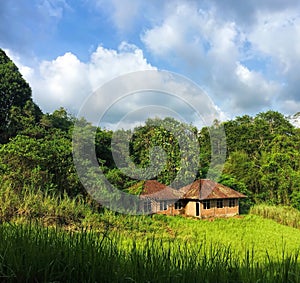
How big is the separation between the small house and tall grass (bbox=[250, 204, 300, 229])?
1.23 meters

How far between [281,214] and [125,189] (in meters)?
6.94

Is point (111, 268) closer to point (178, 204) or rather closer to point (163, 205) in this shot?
point (163, 205)

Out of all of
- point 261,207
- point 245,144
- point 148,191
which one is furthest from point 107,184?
point 245,144

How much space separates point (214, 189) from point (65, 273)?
42.9ft

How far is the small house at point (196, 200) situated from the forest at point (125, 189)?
0.79 metres

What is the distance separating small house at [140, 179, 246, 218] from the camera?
12.9 m

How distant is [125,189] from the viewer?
37.6 ft

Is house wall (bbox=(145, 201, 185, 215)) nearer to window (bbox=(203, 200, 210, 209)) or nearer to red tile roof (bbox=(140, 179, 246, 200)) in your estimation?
red tile roof (bbox=(140, 179, 246, 200))

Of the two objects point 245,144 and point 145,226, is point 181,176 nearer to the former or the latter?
point 145,226

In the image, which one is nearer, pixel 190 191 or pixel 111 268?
pixel 111 268

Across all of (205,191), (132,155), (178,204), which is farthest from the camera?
(178,204)

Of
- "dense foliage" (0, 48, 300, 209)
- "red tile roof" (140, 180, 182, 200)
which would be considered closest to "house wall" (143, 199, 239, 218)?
"red tile roof" (140, 180, 182, 200)

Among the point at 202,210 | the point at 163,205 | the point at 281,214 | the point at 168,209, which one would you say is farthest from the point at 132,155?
the point at 281,214

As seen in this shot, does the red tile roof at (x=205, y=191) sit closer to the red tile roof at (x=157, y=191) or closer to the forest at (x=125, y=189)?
the red tile roof at (x=157, y=191)
